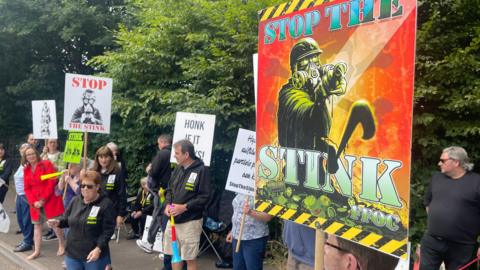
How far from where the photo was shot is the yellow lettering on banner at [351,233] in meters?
2.11

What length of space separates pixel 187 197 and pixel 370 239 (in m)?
3.31

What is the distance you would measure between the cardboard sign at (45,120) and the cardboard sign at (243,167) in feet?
14.8

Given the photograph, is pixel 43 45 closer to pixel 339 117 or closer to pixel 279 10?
pixel 279 10

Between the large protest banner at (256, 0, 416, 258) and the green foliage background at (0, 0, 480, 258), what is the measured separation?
2.81 m

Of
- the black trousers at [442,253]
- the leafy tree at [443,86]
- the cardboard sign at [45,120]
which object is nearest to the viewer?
the black trousers at [442,253]

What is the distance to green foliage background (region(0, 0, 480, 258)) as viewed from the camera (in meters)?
4.94

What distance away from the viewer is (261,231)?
4848 mm

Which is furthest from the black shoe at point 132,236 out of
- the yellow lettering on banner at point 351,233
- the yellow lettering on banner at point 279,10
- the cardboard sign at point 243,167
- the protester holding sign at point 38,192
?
the yellow lettering on banner at point 351,233

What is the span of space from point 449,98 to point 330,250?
10.9 ft

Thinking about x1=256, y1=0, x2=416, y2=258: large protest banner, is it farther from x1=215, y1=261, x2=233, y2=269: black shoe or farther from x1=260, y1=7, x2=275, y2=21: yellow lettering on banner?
x1=215, y1=261, x2=233, y2=269: black shoe

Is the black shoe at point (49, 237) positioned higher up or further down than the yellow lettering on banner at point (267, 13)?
further down

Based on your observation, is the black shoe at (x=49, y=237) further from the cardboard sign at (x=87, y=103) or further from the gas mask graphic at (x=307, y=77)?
the gas mask graphic at (x=307, y=77)

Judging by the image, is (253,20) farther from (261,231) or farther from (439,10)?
(261,231)

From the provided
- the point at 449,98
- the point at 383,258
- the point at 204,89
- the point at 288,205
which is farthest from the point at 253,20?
the point at 383,258
